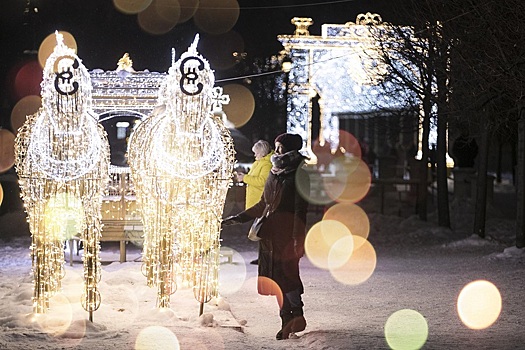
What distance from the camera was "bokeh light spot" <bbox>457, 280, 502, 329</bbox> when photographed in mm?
9648

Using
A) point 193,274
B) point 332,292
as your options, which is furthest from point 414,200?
point 193,274

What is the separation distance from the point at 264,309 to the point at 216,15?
1837 cm

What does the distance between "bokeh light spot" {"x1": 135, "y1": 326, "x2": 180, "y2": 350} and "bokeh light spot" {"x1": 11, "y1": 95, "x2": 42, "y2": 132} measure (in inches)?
757

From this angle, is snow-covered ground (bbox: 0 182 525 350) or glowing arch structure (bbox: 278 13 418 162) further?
glowing arch structure (bbox: 278 13 418 162)

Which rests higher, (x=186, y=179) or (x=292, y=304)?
(x=186, y=179)

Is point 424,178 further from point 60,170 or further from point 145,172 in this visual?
point 60,170

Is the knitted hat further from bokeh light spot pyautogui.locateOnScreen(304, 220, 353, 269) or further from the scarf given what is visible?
bokeh light spot pyautogui.locateOnScreen(304, 220, 353, 269)

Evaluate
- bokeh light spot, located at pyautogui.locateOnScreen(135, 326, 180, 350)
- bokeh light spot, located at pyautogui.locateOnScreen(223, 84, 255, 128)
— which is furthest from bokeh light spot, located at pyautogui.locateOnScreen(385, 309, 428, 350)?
bokeh light spot, located at pyautogui.locateOnScreen(223, 84, 255, 128)

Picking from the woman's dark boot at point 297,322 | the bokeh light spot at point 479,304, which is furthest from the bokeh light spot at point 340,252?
the woman's dark boot at point 297,322

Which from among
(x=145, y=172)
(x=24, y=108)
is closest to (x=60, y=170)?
(x=145, y=172)

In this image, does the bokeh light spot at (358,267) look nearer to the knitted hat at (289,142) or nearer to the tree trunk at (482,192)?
the tree trunk at (482,192)

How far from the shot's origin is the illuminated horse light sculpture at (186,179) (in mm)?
9531

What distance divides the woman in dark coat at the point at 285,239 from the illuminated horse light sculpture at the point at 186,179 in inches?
46.5

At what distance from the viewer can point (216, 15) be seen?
90.6ft
